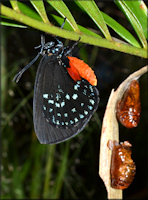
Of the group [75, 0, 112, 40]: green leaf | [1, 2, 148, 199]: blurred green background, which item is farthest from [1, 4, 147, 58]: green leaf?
[1, 2, 148, 199]: blurred green background

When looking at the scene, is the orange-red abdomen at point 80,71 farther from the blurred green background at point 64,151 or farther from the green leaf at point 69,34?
the blurred green background at point 64,151

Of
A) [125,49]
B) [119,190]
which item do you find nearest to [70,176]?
[119,190]

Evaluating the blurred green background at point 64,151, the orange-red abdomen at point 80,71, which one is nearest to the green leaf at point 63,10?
the orange-red abdomen at point 80,71

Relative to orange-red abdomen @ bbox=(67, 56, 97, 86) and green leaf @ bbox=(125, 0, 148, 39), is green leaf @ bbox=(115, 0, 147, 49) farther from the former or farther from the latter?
orange-red abdomen @ bbox=(67, 56, 97, 86)

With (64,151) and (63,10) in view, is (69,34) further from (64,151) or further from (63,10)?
(64,151)

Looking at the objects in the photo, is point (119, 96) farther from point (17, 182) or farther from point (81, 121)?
point (17, 182)
